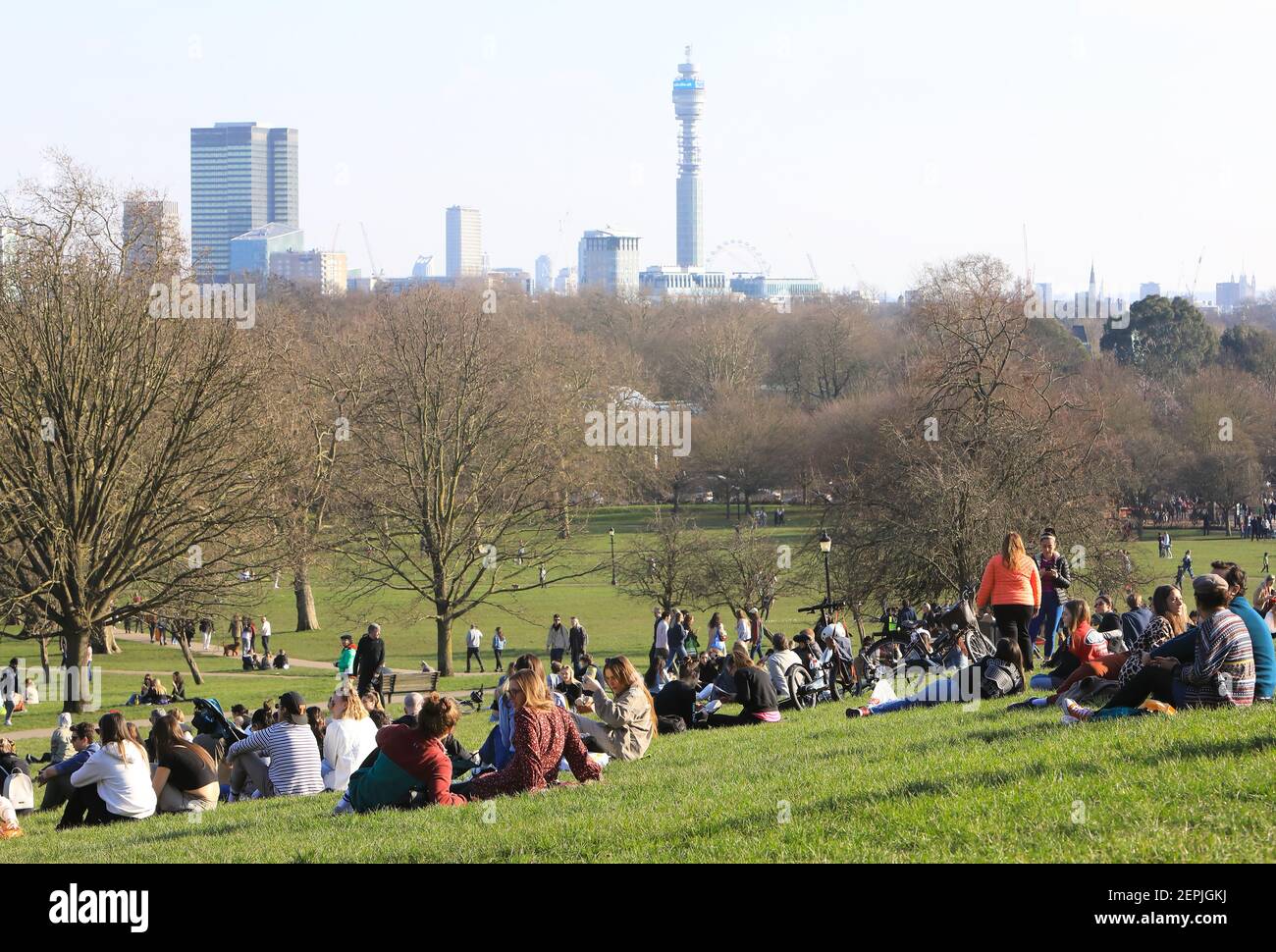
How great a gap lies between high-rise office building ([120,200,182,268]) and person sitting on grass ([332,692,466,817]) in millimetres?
21511

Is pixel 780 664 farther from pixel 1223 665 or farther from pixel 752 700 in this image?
pixel 1223 665

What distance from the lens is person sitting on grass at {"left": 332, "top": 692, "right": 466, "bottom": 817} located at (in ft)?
34.8

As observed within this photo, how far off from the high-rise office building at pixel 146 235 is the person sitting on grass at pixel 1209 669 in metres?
23.9

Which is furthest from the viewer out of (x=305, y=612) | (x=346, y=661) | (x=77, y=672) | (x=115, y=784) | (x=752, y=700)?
(x=305, y=612)

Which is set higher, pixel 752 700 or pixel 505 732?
pixel 505 732

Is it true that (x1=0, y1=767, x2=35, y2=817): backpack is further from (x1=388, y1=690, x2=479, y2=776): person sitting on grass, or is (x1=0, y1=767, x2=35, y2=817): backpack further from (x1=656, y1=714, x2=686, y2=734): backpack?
(x1=656, y1=714, x2=686, y2=734): backpack

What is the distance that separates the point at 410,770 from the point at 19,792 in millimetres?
6374

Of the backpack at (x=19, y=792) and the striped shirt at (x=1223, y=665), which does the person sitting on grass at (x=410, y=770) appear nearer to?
the striped shirt at (x=1223, y=665)

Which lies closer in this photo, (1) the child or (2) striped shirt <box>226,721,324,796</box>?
(1) the child

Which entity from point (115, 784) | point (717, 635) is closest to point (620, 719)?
point (115, 784)

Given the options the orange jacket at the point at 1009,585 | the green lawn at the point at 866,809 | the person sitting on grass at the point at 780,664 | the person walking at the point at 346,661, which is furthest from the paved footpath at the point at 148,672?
the green lawn at the point at 866,809

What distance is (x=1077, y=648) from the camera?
13812 mm

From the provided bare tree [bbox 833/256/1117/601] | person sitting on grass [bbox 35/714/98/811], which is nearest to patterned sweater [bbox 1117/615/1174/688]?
person sitting on grass [bbox 35/714/98/811]

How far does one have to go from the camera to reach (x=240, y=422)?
30.9 m
